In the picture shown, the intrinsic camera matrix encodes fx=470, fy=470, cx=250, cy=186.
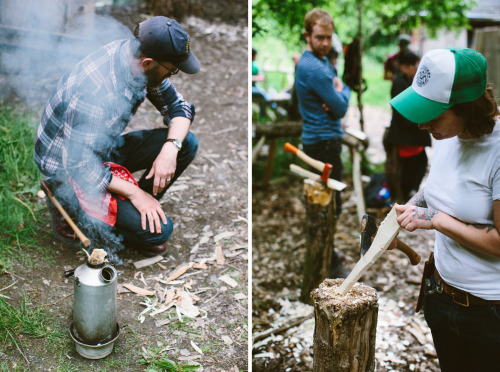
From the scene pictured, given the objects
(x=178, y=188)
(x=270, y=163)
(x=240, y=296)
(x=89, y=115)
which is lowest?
(x=270, y=163)

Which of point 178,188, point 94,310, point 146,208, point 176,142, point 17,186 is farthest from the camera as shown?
point 178,188

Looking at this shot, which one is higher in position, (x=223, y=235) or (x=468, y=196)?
(x=468, y=196)

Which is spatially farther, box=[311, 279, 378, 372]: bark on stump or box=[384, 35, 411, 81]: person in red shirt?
box=[384, 35, 411, 81]: person in red shirt

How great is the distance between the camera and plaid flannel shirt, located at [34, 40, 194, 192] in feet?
9.67

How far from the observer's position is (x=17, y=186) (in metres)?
4.09

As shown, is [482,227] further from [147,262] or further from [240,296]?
[147,262]

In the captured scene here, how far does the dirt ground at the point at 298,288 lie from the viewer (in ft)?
10.5

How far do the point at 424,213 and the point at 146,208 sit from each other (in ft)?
6.51

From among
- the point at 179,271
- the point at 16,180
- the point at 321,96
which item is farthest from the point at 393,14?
the point at 16,180

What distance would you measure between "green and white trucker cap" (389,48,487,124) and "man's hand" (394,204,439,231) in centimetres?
38

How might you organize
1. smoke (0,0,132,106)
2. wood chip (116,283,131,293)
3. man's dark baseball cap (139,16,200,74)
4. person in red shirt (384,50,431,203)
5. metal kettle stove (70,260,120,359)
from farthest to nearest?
smoke (0,0,132,106) → person in red shirt (384,50,431,203) → wood chip (116,283,131,293) → man's dark baseball cap (139,16,200,74) → metal kettle stove (70,260,120,359)

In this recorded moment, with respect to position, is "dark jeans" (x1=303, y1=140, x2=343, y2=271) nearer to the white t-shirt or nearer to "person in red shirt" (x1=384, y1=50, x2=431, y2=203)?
"person in red shirt" (x1=384, y1=50, x2=431, y2=203)

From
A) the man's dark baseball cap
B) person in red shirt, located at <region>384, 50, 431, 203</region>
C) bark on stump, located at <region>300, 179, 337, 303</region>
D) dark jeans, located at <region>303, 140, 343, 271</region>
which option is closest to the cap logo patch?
the man's dark baseball cap

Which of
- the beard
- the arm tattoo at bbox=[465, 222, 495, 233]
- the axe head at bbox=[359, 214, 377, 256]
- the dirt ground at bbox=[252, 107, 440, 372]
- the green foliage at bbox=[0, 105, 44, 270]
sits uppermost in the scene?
the beard
